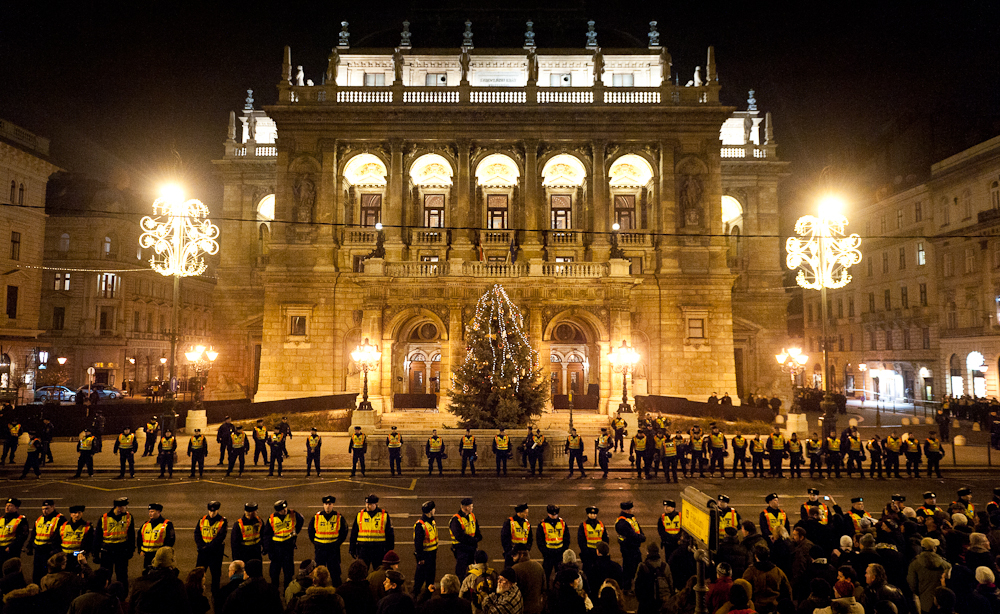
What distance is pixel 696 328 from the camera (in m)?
39.3

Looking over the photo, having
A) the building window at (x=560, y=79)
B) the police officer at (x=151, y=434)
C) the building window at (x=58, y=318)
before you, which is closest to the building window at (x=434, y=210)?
the building window at (x=560, y=79)

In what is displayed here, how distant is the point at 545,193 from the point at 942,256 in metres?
30.9

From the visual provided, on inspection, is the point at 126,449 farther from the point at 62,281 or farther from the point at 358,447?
the point at 62,281

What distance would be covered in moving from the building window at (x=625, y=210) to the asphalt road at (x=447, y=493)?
26188mm

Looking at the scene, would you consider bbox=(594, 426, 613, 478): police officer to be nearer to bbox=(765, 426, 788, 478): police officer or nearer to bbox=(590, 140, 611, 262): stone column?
bbox=(765, 426, 788, 478): police officer

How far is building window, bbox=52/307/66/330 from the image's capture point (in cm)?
4928

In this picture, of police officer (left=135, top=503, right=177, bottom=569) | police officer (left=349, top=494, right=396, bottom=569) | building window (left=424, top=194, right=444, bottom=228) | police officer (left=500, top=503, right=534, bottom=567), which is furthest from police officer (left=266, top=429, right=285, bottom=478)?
building window (left=424, top=194, right=444, bottom=228)

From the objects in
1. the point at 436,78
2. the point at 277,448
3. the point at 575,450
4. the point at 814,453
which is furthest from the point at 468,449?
the point at 436,78

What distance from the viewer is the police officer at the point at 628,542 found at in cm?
949

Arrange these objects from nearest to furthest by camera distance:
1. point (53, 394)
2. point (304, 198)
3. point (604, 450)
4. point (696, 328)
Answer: point (604, 450) < point (696, 328) < point (304, 198) < point (53, 394)

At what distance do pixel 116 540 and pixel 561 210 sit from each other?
123 feet

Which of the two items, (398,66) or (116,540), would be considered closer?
(116,540)

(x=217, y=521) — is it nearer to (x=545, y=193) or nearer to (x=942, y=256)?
(x=545, y=193)

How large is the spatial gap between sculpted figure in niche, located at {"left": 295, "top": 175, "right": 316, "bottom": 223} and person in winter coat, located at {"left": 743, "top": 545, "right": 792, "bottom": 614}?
37903 mm
